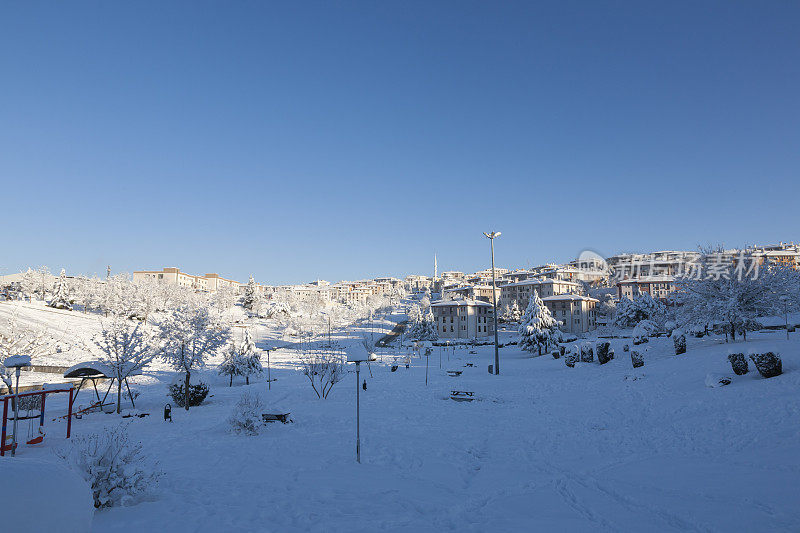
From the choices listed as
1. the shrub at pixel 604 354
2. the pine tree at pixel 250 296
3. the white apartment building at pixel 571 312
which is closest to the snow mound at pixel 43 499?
the shrub at pixel 604 354

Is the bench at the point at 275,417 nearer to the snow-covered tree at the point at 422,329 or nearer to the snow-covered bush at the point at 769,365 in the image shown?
the snow-covered bush at the point at 769,365

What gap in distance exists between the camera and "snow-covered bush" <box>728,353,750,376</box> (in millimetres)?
18719

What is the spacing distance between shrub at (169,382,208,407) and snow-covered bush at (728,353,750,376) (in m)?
27.2

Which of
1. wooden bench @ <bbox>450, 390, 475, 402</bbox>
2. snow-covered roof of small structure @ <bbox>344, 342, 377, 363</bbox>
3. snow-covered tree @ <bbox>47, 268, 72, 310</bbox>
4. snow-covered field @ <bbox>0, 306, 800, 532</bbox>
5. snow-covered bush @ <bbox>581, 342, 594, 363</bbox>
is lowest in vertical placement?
wooden bench @ <bbox>450, 390, 475, 402</bbox>

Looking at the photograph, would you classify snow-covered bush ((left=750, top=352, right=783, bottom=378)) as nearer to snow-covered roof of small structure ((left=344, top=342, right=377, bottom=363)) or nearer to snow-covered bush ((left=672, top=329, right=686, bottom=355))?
snow-covered bush ((left=672, top=329, right=686, bottom=355))

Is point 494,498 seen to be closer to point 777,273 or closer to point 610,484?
point 610,484

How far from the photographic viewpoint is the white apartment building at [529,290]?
A: 115m

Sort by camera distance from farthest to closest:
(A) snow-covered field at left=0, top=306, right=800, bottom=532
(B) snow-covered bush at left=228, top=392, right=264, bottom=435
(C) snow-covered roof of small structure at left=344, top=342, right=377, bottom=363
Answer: (B) snow-covered bush at left=228, top=392, right=264, bottom=435 < (C) snow-covered roof of small structure at left=344, top=342, right=377, bottom=363 < (A) snow-covered field at left=0, top=306, right=800, bottom=532

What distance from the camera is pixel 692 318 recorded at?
28312mm

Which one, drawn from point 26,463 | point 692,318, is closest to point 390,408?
point 26,463

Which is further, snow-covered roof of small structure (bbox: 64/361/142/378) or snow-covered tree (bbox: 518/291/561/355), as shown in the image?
snow-covered tree (bbox: 518/291/561/355)

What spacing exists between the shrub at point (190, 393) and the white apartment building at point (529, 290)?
9255 centimetres

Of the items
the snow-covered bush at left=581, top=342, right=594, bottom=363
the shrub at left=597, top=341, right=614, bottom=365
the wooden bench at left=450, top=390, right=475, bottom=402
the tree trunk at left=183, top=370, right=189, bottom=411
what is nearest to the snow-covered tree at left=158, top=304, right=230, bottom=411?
the tree trunk at left=183, top=370, right=189, bottom=411

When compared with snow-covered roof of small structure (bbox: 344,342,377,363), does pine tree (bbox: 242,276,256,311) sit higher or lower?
higher
